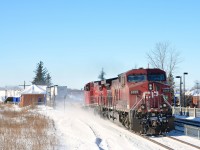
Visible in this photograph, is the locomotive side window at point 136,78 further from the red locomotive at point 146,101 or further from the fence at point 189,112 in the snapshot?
the fence at point 189,112

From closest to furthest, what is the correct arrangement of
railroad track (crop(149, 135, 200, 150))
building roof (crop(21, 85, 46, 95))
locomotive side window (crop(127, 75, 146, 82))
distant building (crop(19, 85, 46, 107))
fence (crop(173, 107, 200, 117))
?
1. railroad track (crop(149, 135, 200, 150))
2. locomotive side window (crop(127, 75, 146, 82))
3. fence (crop(173, 107, 200, 117))
4. distant building (crop(19, 85, 46, 107))
5. building roof (crop(21, 85, 46, 95))

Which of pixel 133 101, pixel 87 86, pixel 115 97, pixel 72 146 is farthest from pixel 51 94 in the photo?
pixel 72 146

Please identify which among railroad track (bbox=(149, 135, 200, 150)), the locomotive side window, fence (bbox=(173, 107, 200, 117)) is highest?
the locomotive side window

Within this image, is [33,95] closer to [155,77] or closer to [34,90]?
[34,90]

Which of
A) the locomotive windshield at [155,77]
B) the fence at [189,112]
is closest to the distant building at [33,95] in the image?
the fence at [189,112]

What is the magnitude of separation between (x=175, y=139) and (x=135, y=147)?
12.0 ft

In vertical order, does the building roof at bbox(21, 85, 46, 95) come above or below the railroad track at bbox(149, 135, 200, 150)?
above

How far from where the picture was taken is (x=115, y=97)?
1041 inches

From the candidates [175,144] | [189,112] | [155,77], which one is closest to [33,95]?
[189,112]

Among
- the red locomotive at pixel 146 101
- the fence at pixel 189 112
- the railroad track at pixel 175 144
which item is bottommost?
the railroad track at pixel 175 144

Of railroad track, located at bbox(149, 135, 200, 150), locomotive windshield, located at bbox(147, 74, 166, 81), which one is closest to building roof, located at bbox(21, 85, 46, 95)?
locomotive windshield, located at bbox(147, 74, 166, 81)

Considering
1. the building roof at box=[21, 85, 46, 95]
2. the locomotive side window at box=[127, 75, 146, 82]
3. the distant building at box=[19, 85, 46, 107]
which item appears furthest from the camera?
the building roof at box=[21, 85, 46, 95]

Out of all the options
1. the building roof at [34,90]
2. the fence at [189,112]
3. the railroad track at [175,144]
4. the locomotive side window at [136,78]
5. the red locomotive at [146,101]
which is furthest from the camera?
the building roof at [34,90]

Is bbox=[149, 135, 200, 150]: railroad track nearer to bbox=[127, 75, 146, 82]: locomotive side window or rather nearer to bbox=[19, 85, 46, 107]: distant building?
bbox=[127, 75, 146, 82]: locomotive side window
